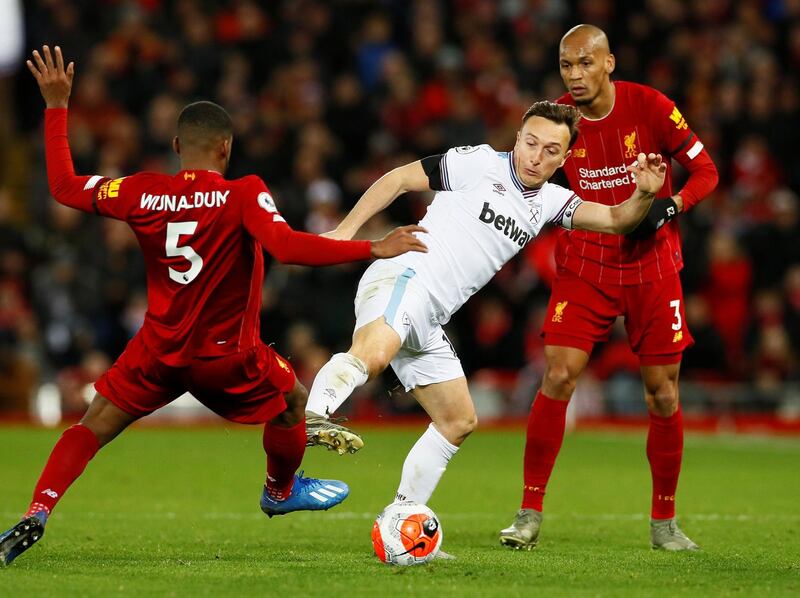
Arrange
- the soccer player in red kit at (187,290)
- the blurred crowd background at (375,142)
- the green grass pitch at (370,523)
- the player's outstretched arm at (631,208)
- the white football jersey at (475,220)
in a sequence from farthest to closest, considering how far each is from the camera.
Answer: the blurred crowd background at (375,142) → the player's outstretched arm at (631,208) → the white football jersey at (475,220) → the soccer player in red kit at (187,290) → the green grass pitch at (370,523)

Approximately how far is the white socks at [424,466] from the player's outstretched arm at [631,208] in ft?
4.43

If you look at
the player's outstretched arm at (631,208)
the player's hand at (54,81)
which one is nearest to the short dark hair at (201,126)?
the player's hand at (54,81)

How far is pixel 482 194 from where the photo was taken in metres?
7.16

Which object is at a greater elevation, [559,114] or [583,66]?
[583,66]

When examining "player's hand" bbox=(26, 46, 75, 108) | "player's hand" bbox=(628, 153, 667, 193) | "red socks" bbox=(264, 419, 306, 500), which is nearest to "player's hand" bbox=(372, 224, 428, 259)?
"red socks" bbox=(264, 419, 306, 500)

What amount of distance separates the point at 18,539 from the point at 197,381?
1064mm

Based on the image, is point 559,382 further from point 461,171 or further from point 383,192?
point 383,192

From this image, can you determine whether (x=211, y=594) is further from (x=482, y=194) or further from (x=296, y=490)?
(x=482, y=194)

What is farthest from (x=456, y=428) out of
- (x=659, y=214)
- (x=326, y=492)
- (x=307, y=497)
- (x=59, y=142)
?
(x=59, y=142)

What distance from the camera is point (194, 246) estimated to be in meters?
6.33

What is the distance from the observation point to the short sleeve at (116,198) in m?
6.39

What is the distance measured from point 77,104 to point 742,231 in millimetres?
8557

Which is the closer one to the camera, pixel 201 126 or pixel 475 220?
pixel 201 126

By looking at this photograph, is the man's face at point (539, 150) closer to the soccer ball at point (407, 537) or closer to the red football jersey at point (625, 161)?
the red football jersey at point (625, 161)
